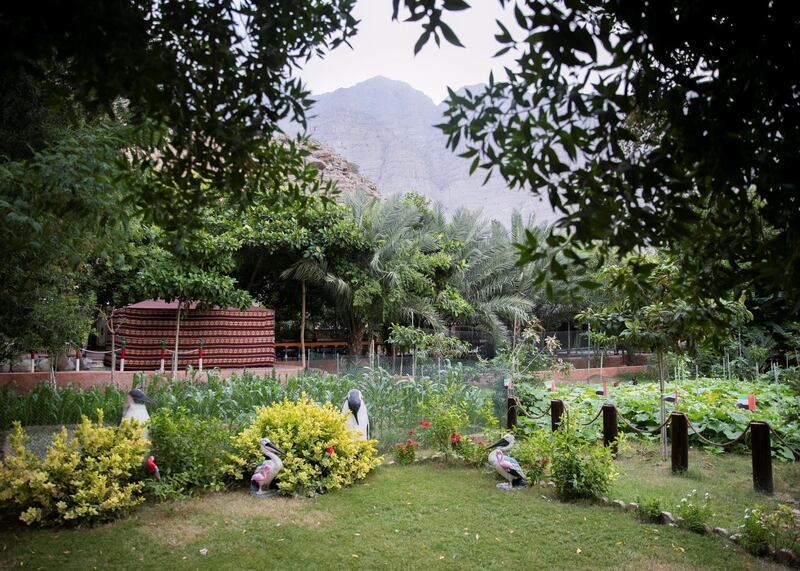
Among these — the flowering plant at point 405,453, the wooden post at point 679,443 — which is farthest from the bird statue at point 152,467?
the wooden post at point 679,443

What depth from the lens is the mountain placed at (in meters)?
55.9

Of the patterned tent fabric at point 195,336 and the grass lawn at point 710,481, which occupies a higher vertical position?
the patterned tent fabric at point 195,336

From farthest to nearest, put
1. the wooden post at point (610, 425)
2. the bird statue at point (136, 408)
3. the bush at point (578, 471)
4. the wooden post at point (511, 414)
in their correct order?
1. the wooden post at point (511, 414)
2. the wooden post at point (610, 425)
3. the bird statue at point (136, 408)
4. the bush at point (578, 471)

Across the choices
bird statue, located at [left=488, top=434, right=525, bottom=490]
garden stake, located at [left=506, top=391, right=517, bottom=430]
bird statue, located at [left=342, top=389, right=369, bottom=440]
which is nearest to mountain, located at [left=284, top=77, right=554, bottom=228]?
garden stake, located at [left=506, top=391, right=517, bottom=430]

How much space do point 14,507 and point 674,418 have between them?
642 cm

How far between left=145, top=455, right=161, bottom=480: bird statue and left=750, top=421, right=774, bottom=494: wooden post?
18.5ft

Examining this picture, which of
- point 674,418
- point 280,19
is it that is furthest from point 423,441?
point 280,19

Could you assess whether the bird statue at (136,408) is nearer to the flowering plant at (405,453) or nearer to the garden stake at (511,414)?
the flowering plant at (405,453)

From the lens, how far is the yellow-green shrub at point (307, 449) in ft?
18.7

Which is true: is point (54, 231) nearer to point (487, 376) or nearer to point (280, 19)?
point (280, 19)

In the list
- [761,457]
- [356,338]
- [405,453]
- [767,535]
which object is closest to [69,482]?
[405,453]

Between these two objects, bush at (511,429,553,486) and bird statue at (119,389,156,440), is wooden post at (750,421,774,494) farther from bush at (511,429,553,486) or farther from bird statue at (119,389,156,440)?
bird statue at (119,389,156,440)

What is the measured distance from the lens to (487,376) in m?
9.45

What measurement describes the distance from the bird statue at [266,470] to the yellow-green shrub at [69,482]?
3.44 ft
